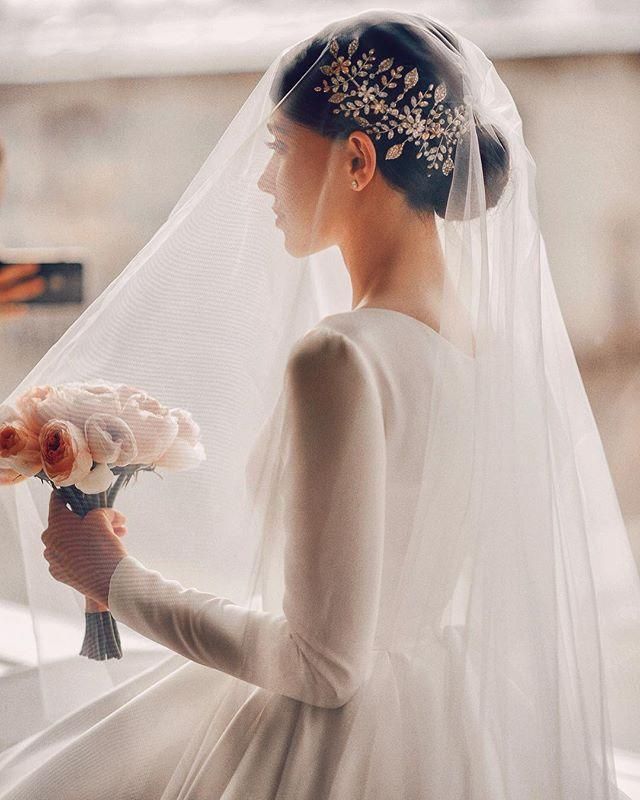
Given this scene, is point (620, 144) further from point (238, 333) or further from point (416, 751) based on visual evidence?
point (416, 751)

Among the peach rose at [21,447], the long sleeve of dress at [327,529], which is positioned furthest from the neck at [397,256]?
the peach rose at [21,447]

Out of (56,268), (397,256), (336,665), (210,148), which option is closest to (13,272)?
(56,268)

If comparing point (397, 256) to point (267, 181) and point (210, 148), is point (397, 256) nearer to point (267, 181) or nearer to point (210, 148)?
point (267, 181)

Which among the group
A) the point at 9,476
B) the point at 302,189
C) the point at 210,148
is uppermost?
the point at 302,189

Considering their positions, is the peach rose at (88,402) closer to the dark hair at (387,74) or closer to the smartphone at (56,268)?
the dark hair at (387,74)

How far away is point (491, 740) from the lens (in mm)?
740

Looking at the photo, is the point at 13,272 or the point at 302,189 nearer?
the point at 302,189

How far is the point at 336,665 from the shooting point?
69cm

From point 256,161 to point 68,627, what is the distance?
0.48 meters

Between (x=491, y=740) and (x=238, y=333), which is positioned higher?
(x=238, y=333)

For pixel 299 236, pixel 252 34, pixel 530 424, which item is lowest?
pixel 530 424

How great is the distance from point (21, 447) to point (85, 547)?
11 cm

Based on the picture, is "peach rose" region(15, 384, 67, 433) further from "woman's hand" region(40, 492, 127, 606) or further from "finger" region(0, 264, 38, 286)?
"finger" region(0, 264, 38, 286)

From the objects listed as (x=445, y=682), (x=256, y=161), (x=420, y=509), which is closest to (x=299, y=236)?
(x=256, y=161)
